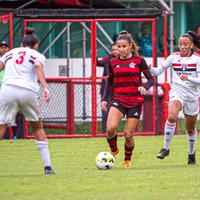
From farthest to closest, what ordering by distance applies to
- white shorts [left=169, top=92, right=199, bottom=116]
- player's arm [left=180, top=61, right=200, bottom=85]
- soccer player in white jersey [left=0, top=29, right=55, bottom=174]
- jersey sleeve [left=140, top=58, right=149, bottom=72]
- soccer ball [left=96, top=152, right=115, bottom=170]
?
white shorts [left=169, top=92, right=199, bottom=116], player's arm [left=180, top=61, right=200, bottom=85], jersey sleeve [left=140, top=58, right=149, bottom=72], soccer ball [left=96, top=152, right=115, bottom=170], soccer player in white jersey [left=0, top=29, right=55, bottom=174]

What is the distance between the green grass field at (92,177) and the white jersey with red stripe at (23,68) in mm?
1204

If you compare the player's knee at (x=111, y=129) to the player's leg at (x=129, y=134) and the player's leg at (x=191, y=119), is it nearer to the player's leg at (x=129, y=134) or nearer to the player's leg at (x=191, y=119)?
the player's leg at (x=129, y=134)

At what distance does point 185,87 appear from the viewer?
1495 centimetres

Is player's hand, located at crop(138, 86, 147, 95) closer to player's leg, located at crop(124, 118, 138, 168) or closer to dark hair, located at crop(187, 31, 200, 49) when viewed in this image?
player's leg, located at crop(124, 118, 138, 168)

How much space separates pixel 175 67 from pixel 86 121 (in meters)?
8.12

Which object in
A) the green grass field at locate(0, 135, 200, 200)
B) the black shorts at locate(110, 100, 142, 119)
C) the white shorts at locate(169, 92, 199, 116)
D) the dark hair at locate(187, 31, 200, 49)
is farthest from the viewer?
the dark hair at locate(187, 31, 200, 49)

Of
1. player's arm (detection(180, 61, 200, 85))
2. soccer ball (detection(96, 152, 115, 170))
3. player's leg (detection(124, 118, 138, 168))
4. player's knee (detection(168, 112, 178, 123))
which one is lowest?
soccer ball (detection(96, 152, 115, 170))

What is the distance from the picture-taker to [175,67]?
14.9 metres

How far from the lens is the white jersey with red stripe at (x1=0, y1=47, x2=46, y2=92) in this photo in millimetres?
12273

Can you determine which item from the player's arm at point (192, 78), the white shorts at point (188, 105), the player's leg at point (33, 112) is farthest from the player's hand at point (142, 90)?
the player's leg at point (33, 112)

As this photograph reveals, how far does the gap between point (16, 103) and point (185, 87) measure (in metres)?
3.55

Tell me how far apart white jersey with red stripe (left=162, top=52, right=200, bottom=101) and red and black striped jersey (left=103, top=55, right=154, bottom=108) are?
0.83m

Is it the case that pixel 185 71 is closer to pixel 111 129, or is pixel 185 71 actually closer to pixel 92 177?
pixel 111 129

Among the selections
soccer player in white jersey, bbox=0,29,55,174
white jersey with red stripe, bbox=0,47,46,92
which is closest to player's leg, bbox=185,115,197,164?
soccer player in white jersey, bbox=0,29,55,174
